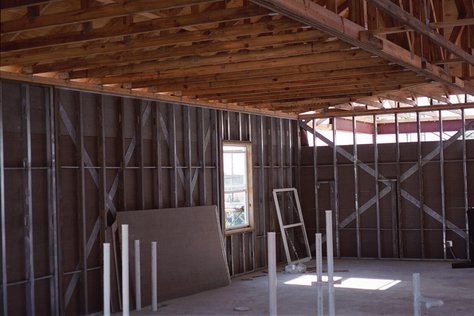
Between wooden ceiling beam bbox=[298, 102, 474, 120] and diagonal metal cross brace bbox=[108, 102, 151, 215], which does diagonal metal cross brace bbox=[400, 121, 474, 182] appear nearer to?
wooden ceiling beam bbox=[298, 102, 474, 120]

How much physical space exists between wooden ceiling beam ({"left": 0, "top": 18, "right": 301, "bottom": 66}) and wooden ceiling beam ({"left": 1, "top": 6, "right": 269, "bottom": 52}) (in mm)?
353

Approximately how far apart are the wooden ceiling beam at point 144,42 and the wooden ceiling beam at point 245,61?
95 centimetres

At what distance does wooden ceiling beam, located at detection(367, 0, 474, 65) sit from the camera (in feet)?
20.3

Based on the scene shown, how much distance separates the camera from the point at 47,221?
916cm

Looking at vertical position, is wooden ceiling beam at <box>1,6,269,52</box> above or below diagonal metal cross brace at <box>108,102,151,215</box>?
above

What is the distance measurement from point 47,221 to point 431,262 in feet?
28.1

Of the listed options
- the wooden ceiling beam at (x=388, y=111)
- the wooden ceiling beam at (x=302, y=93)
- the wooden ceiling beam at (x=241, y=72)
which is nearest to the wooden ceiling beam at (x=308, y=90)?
the wooden ceiling beam at (x=302, y=93)

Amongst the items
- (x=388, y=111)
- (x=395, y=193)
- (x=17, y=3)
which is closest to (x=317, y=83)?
(x=388, y=111)

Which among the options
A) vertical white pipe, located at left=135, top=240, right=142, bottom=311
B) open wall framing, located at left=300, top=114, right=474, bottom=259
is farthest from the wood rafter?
open wall framing, located at left=300, top=114, right=474, bottom=259

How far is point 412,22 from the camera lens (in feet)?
22.6

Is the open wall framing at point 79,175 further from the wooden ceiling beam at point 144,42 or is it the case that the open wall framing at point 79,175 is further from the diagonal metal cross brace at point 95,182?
the wooden ceiling beam at point 144,42

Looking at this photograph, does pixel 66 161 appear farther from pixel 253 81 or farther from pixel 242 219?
pixel 242 219

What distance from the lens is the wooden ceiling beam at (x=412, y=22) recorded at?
619 centimetres

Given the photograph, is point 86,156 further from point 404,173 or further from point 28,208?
point 404,173
